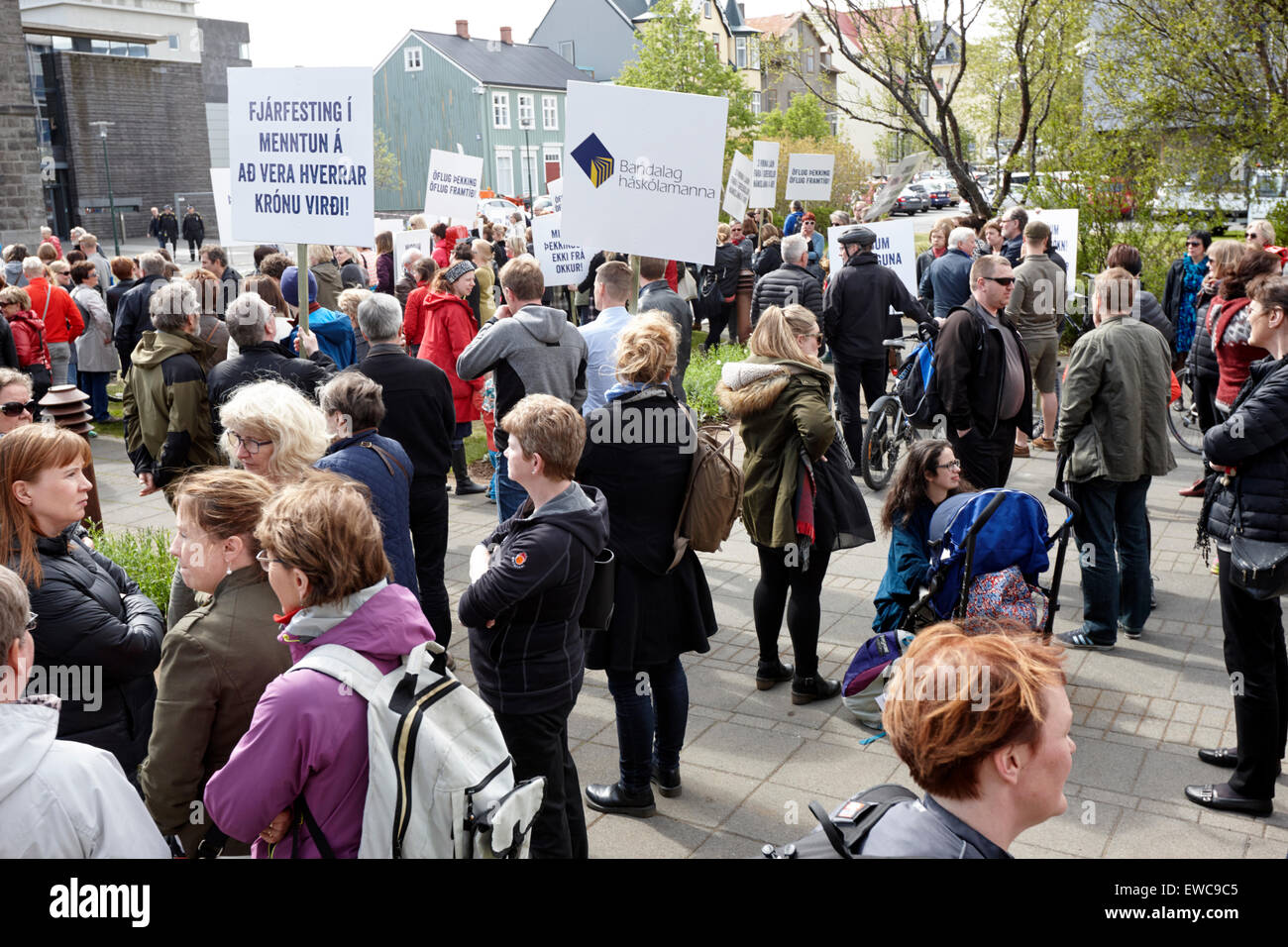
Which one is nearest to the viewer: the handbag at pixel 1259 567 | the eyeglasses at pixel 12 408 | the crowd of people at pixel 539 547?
the crowd of people at pixel 539 547

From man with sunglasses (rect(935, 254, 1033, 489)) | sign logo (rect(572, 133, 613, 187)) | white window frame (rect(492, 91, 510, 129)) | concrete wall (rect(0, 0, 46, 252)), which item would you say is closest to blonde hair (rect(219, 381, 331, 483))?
sign logo (rect(572, 133, 613, 187))

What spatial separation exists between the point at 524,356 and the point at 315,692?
4.40 m

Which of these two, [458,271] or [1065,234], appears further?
[1065,234]

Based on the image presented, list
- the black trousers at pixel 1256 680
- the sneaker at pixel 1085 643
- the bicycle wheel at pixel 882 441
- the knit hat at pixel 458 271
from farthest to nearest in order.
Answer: the bicycle wheel at pixel 882 441
the knit hat at pixel 458 271
the sneaker at pixel 1085 643
the black trousers at pixel 1256 680

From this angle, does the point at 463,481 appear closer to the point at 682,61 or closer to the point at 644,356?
the point at 644,356

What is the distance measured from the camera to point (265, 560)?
302 cm

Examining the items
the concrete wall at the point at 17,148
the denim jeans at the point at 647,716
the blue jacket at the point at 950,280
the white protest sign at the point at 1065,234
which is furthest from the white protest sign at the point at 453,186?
the concrete wall at the point at 17,148

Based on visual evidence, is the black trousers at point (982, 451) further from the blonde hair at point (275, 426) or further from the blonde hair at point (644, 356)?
the blonde hair at point (275, 426)

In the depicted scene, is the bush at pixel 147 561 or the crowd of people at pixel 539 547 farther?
the bush at pixel 147 561

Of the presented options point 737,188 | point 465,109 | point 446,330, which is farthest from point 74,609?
point 465,109

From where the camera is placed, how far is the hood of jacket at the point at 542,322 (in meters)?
6.75

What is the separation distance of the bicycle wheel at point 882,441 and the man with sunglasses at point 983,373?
8.61 feet
